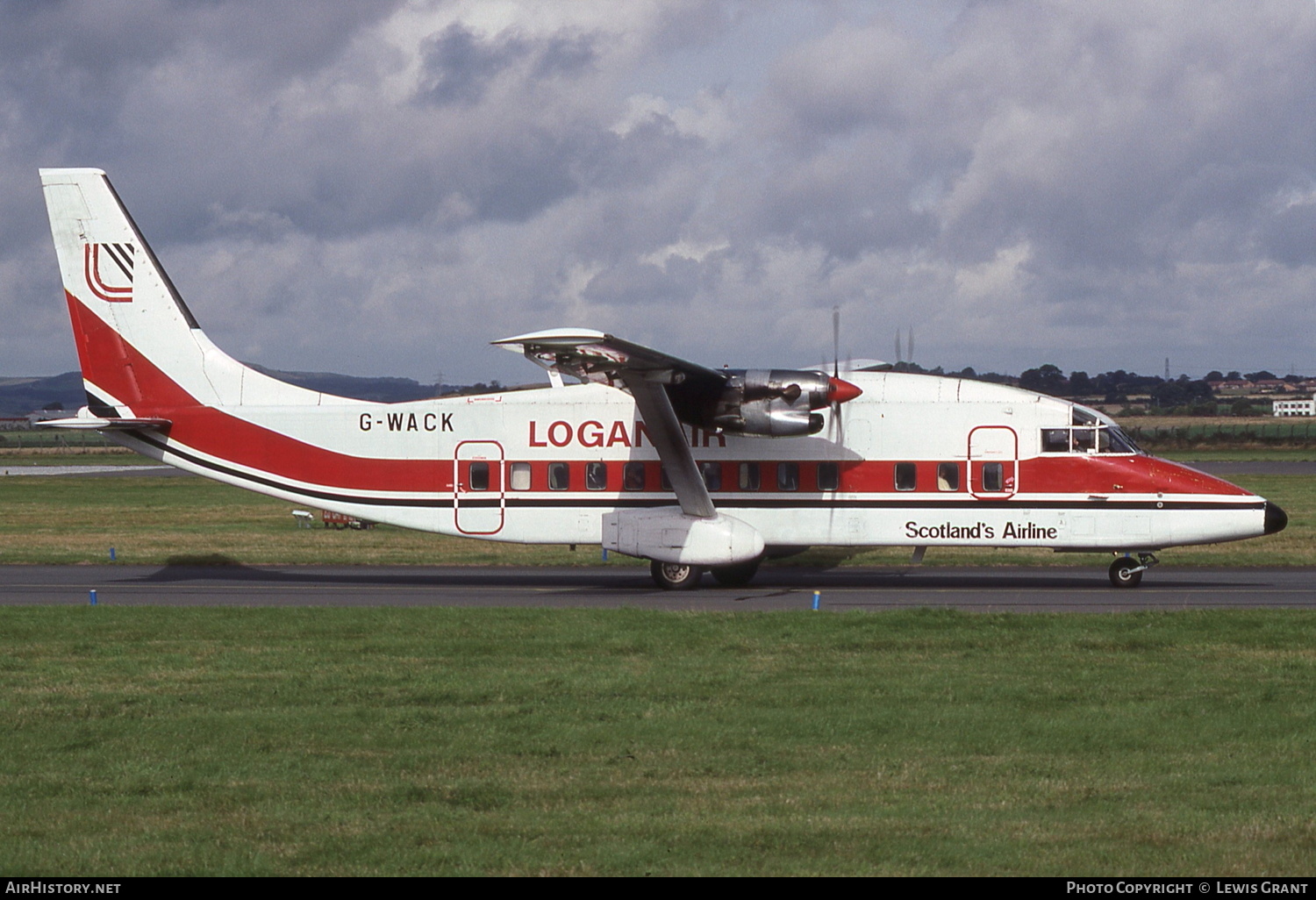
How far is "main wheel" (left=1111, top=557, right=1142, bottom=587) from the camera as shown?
75.6 ft

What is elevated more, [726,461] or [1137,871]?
[726,461]

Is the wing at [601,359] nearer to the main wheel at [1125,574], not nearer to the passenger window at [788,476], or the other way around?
the passenger window at [788,476]

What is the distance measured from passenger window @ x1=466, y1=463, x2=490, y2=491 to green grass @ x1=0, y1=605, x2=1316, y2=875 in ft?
21.4

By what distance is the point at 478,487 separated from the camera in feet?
79.6

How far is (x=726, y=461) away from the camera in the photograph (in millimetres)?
23656

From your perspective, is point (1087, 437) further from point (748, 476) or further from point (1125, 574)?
point (748, 476)

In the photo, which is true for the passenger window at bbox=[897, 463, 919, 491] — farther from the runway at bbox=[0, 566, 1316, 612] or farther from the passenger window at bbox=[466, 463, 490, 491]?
the passenger window at bbox=[466, 463, 490, 491]

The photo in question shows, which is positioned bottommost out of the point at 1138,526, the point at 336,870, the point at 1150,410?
the point at 336,870

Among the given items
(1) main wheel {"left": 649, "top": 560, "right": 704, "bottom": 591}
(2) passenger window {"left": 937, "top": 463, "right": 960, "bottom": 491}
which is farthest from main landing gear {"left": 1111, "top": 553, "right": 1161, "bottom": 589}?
(1) main wheel {"left": 649, "top": 560, "right": 704, "bottom": 591}

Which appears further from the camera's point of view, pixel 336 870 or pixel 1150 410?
pixel 1150 410

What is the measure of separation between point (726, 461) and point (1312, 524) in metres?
20.2

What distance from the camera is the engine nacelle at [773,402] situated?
73.7 feet

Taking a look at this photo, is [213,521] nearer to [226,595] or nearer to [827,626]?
[226,595]
